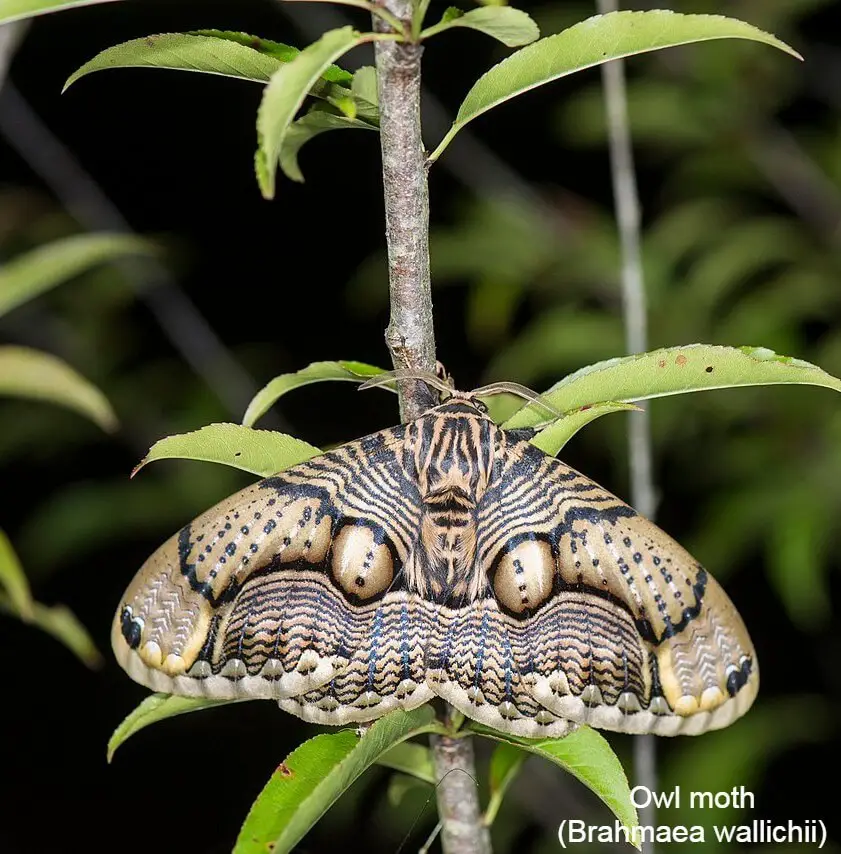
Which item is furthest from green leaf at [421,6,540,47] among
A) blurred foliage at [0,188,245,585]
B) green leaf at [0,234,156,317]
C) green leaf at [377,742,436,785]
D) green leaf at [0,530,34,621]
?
blurred foliage at [0,188,245,585]

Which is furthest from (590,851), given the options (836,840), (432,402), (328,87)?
(328,87)

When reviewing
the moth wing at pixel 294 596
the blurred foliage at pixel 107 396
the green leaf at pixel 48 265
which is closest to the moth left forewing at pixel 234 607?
the moth wing at pixel 294 596

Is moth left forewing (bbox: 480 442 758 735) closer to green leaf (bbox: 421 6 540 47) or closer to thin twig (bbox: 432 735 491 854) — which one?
thin twig (bbox: 432 735 491 854)

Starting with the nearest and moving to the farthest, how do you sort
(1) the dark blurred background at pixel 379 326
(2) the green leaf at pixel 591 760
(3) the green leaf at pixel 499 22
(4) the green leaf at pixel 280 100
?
(4) the green leaf at pixel 280 100 < (3) the green leaf at pixel 499 22 < (2) the green leaf at pixel 591 760 < (1) the dark blurred background at pixel 379 326

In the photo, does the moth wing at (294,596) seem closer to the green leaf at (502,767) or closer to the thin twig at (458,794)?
the thin twig at (458,794)

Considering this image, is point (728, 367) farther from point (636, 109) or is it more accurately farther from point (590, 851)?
point (590, 851)

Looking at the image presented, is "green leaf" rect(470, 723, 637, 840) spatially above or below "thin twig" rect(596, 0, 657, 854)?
below
